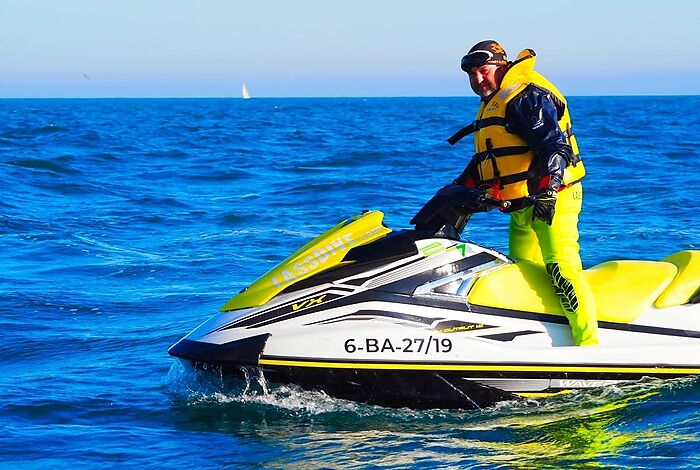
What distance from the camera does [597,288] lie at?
5.41m

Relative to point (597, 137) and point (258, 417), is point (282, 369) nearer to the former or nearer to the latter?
point (258, 417)

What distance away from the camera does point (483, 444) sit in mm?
4758

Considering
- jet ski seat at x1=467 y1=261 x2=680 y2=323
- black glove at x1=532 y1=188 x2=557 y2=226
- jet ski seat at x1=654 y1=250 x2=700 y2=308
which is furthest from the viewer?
jet ski seat at x1=654 y1=250 x2=700 y2=308

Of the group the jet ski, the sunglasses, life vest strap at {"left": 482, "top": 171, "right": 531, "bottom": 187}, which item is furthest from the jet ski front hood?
the sunglasses

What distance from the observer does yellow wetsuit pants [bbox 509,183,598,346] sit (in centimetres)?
511

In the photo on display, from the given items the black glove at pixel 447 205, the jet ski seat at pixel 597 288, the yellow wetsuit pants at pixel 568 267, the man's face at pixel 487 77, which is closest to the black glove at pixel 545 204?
the yellow wetsuit pants at pixel 568 267

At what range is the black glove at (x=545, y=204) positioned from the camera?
16.2ft

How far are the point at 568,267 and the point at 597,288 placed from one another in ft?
1.27

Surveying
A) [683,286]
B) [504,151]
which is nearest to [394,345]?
[504,151]

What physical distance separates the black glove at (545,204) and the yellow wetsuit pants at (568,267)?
144 mm

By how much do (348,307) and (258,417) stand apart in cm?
75

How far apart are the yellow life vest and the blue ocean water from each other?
1.14 meters

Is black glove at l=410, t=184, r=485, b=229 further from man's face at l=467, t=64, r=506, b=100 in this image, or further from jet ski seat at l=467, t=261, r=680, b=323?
man's face at l=467, t=64, r=506, b=100

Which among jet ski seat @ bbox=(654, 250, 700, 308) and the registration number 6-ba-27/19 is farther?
jet ski seat @ bbox=(654, 250, 700, 308)
